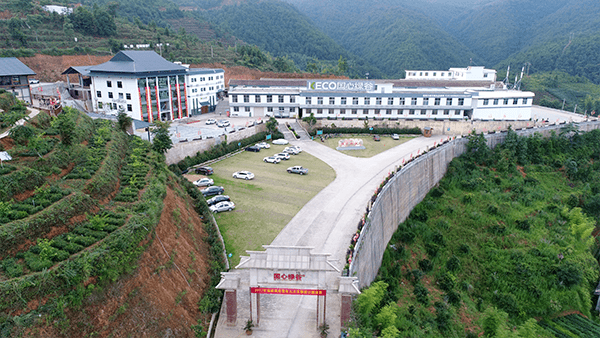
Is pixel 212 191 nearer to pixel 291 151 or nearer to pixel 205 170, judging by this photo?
pixel 205 170

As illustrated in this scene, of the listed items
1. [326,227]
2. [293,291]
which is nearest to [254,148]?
[326,227]

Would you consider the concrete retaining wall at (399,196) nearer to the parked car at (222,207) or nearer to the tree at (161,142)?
the parked car at (222,207)

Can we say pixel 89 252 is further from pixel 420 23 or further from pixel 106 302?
pixel 420 23

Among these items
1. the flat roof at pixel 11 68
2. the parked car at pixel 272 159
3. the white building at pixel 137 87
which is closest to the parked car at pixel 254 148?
the parked car at pixel 272 159

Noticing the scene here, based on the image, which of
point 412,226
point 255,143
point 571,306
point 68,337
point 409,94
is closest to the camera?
point 68,337

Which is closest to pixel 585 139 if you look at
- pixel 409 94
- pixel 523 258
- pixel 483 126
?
pixel 483 126
